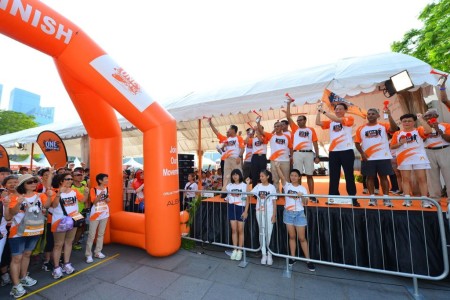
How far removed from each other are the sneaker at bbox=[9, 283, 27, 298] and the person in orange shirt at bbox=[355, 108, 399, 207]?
18.4 ft

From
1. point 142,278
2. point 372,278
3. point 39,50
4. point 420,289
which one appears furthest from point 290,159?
point 39,50

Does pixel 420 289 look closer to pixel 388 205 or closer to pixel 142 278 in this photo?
pixel 388 205

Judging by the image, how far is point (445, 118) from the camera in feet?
17.8

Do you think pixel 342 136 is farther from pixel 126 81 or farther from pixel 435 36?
pixel 435 36

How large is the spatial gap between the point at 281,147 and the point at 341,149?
3.98ft

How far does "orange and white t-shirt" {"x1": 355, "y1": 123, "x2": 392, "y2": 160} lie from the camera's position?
408cm

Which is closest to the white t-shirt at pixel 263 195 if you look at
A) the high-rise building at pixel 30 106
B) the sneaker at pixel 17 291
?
the sneaker at pixel 17 291

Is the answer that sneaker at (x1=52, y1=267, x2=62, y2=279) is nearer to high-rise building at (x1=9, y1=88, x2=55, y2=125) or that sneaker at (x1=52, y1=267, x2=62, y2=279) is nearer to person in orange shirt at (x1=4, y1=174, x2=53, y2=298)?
person in orange shirt at (x1=4, y1=174, x2=53, y2=298)

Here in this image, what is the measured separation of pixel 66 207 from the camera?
373 cm

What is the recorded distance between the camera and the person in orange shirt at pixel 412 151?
3828mm

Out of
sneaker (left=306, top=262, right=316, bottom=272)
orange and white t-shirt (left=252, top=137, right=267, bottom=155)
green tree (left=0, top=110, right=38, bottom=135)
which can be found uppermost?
green tree (left=0, top=110, right=38, bottom=135)

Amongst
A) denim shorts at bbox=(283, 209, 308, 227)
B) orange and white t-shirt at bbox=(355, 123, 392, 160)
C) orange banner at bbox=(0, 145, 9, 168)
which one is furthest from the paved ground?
orange banner at bbox=(0, 145, 9, 168)

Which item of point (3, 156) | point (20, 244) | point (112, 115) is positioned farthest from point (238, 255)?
point (3, 156)

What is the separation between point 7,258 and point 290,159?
17.1ft
